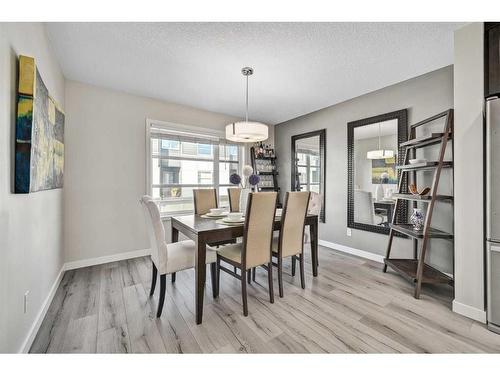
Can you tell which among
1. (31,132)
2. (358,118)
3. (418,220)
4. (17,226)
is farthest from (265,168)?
(17,226)

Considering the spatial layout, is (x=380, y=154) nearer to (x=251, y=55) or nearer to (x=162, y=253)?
(x=251, y=55)

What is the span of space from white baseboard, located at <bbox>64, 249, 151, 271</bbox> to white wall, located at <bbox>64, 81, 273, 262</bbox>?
0.05 meters

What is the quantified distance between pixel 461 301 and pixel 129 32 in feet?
12.1

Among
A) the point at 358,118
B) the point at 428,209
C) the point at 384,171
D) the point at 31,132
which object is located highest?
the point at 358,118

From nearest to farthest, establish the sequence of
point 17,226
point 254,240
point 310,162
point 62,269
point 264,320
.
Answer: point 17,226 < point 264,320 < point 254,240 < point 62,269 < point 310,162

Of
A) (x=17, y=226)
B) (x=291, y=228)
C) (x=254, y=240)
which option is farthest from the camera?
(x=291, y=228)

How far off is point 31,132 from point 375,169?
367cm

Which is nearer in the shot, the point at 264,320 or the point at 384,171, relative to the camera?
the point at 264,320

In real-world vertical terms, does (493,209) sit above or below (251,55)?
below

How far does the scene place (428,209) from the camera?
2.11 meters

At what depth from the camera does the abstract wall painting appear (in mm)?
1291

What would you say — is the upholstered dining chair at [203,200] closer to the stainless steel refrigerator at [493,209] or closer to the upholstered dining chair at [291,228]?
the upholstered dining chair at [291,228]

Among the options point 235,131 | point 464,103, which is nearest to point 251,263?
point 235,131

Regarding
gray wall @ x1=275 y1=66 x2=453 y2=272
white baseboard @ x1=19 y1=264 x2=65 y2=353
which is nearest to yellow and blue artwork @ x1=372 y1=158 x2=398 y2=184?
gray wall @ x1=275 y1=66 x2=453 y2=272
